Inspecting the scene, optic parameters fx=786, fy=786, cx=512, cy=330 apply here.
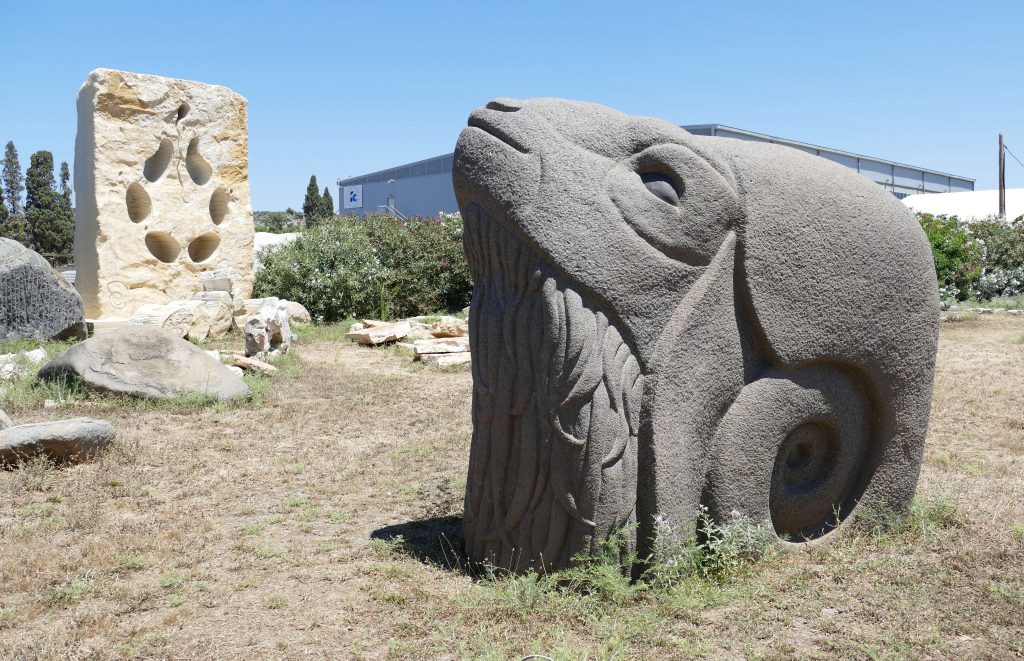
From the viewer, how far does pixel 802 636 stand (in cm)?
291

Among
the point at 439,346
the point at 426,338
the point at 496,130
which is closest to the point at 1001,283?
the point at 426,338

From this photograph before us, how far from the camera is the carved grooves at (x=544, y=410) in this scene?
3154 millimetres

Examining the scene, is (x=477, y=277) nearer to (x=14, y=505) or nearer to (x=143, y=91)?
(x=14, y=505)

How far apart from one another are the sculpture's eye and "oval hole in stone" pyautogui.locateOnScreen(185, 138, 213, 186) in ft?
37.7

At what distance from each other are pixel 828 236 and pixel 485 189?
154cm

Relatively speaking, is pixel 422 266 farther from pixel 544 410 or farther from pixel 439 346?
pixel 544 410

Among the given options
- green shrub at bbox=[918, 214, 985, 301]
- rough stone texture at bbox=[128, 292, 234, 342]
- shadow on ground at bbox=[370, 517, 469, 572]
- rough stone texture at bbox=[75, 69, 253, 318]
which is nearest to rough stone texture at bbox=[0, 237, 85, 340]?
rough stone texture at bbox=[128, 292, 234, 342]

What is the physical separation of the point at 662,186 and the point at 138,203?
11.6m

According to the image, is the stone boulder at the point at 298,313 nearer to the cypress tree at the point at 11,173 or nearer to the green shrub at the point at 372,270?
the green shrub at the point at 372,270

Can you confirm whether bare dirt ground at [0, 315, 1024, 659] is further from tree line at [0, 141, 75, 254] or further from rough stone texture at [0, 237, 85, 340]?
tree line at [0, 141, 75, 254]

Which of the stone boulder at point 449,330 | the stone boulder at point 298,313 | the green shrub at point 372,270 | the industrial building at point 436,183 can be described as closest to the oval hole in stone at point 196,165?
the green shrub at point 372,270

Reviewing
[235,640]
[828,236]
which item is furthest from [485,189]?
[235,640]

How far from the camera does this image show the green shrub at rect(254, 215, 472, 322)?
14000 mm

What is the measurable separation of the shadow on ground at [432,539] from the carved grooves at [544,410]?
12.6 inches
